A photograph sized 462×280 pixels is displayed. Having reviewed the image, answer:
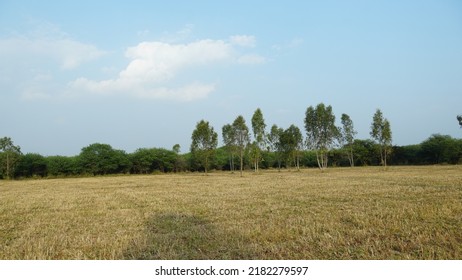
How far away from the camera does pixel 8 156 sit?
66562 mm

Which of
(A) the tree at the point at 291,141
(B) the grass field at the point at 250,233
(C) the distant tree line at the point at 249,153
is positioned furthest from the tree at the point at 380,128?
(B) the grass field at the point at 250,233

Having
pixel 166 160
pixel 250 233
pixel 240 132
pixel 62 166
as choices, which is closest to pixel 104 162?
pixel 62 166

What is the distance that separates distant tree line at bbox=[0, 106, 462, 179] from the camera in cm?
6216

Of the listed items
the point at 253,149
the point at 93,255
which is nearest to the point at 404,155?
the point at 253,149

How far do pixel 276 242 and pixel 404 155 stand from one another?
10254 cm

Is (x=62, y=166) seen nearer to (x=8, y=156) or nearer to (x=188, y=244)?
(x=8, y=156)

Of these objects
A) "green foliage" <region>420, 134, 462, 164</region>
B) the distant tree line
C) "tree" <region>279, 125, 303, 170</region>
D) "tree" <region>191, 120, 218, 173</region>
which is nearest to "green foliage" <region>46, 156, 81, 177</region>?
the distant tree line

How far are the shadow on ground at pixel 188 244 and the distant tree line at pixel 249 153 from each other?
153 feet

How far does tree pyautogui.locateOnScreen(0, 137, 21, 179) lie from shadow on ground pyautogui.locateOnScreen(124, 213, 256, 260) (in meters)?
70.2

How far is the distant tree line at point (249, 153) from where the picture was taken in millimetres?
62156

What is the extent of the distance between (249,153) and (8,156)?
172ft

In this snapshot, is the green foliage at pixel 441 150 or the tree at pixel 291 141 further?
the green foliage at pixel 441 150

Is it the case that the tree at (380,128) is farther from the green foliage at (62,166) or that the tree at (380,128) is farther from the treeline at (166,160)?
the green foliage at (62,166)

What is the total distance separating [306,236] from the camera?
7.93 m
